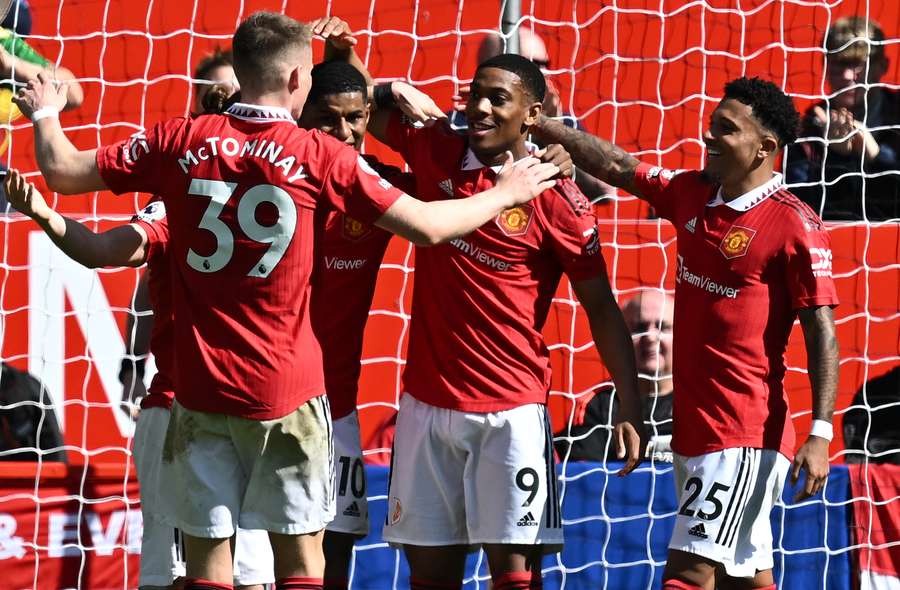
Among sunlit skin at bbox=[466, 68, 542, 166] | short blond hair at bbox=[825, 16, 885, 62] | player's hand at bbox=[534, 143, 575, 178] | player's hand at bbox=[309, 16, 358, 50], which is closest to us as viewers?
player's hand at bbox=[534, 143, 575, 178]

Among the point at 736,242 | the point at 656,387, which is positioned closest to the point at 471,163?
the point at 736,242

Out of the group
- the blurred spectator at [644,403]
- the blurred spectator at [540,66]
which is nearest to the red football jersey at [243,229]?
the blurred spectator at [644,403]

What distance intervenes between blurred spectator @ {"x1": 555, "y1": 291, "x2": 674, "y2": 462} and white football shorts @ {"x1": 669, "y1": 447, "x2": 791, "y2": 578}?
1.23 metres

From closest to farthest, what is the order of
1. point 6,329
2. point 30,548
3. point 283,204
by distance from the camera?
point 283,204 → point 30,548 → point 6,329

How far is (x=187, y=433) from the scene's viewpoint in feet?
11.8

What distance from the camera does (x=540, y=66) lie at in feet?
20.2

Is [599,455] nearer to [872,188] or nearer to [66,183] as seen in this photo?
[872,188]

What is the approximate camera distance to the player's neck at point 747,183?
4.35m

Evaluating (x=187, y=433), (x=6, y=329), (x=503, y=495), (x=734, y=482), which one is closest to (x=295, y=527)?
(x=187, y=433)

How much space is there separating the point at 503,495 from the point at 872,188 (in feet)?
9.34

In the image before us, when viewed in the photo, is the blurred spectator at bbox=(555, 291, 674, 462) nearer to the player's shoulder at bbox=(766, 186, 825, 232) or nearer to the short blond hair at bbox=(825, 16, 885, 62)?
the player's shoulder at bbox=(766, 186, 825, 232)

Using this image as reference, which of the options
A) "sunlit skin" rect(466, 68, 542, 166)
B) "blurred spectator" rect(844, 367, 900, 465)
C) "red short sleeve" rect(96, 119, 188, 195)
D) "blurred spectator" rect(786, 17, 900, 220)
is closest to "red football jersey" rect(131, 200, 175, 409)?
"red short sleeve" rect(96, 119, 188, 195)

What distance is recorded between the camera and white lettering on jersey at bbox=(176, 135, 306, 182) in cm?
348

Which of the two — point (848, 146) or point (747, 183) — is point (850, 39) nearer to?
point (848, 146)
